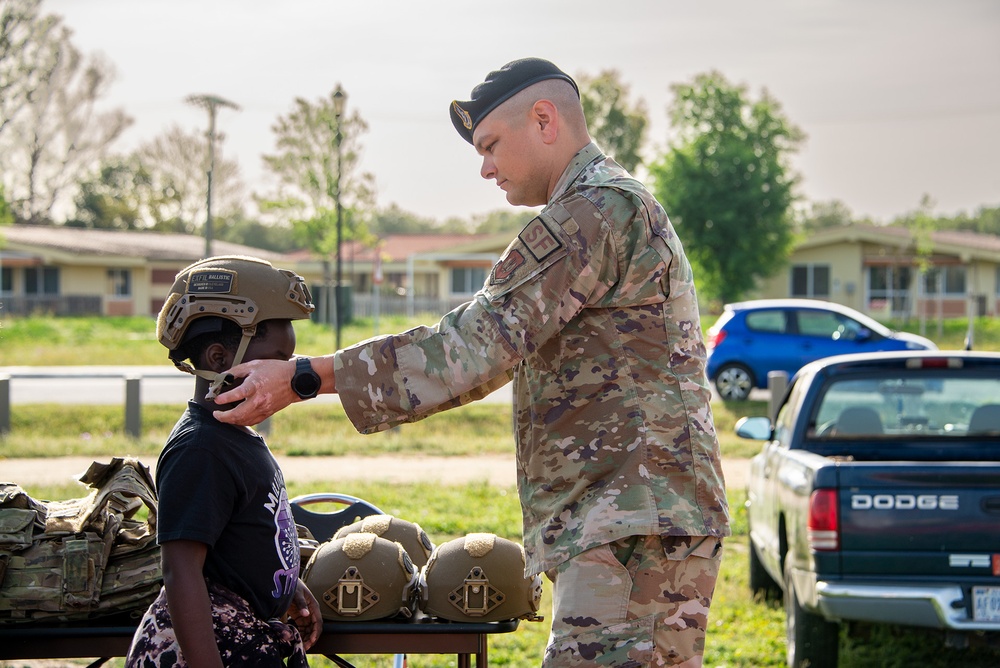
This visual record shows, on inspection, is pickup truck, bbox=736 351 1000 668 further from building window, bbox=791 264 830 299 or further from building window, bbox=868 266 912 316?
building window, bbox=791 264 830 299

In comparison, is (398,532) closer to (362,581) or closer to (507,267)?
(362,581)

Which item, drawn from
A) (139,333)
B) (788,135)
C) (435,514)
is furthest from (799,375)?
(788,135)

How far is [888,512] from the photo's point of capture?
16.0ft

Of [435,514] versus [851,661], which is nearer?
[851,661]

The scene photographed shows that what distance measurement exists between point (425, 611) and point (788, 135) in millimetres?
43024

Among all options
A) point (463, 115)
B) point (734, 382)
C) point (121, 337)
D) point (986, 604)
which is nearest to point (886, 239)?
point (734, 382)

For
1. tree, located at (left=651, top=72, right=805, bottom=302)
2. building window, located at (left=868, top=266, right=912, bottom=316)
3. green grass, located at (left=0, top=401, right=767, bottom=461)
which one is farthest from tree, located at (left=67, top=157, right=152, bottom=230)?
green grass, located at (left=0, top=401, right=767, bottom=461)

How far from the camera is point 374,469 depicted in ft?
38.3

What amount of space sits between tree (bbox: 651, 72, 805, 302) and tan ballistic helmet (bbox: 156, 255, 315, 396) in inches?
1540

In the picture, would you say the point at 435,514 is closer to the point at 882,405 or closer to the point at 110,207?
the point at 882,405

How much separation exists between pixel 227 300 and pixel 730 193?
40634 millimetres

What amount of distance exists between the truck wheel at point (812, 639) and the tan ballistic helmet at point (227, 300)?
11.5ft

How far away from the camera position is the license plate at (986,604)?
15.8 feet

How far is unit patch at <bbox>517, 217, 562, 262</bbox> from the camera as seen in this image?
106 inches
